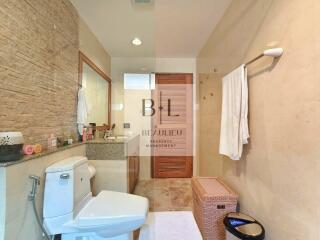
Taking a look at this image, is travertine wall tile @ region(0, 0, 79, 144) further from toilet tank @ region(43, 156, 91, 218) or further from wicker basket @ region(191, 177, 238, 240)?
wicker basket @ region(191, 177, 238, 240)

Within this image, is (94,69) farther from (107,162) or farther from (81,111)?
(107,162)

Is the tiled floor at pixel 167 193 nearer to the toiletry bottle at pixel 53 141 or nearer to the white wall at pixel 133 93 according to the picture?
the white wall at pixel 133 93

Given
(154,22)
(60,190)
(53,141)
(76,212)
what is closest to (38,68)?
(53,141)

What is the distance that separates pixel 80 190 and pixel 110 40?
238cm

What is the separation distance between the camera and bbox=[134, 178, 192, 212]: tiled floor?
275 cm

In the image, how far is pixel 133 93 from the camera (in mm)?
4059

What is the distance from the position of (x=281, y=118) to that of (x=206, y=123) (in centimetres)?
200

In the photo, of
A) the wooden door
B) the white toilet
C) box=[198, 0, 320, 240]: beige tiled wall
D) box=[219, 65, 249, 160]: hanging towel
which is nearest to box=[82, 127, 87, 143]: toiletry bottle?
the white toilet

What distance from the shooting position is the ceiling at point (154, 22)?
2.25 metres

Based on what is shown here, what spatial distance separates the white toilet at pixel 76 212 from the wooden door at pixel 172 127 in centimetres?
247

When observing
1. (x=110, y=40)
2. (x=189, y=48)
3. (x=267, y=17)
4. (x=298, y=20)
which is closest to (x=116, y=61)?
(x=110, y=40)

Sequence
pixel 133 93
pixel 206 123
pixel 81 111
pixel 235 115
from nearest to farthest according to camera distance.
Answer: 1. pixel 235 115
2. pixel 81 111
3. pixel 206 123
4. pixel 133 93

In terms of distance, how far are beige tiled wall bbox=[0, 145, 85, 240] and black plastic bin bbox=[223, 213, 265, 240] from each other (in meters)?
1.37

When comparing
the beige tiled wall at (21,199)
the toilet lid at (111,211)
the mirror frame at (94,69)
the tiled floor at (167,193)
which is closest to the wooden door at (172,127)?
the tiled floor at (167,193)
